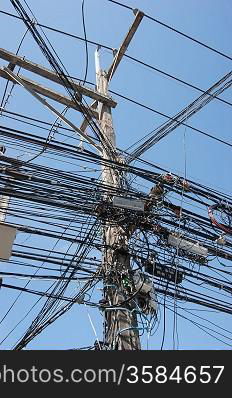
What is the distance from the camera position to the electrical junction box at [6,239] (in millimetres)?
4719

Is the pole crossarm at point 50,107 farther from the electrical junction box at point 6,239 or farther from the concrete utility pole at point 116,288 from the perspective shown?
the electrical junction box at point 6,239

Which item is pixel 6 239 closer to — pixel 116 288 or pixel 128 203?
pixel 116 288

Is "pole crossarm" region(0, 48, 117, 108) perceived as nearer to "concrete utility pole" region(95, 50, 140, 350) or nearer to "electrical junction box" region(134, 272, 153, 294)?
"concrete utility pole" region(95, 50, 140, 350)

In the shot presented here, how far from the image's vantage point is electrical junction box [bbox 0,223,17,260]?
4719 mm

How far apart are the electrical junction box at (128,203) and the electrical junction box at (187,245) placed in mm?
577

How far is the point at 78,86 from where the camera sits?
24.2ft

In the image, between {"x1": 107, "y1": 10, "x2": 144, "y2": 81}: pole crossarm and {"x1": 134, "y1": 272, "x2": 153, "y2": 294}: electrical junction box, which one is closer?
{"x1": 134, "y1": 272, "x2": 153, "y2": 294}: electrical junction box

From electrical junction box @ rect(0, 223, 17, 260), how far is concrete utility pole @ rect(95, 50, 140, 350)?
1167mm

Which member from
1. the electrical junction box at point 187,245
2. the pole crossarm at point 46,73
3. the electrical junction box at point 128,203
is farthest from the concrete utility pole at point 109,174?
the electrical junction box at point 187,245

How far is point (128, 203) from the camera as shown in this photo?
5516 mm

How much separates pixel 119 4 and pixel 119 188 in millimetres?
3080

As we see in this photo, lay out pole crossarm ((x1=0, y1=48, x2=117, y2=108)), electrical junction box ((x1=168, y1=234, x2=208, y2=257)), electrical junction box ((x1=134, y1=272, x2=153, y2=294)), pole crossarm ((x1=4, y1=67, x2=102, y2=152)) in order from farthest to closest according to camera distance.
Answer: pole crossarm ((x1=0, y1=48, x2=117, y2=108)) → pole crossarm ((x1=4, y1=67, x2=102, y2=152)) → electrical junction box ((x1=168, y1=234, x2=208, y2=257)) → electrical junction box ((x1=134, y1=272, x2=153, y2=294))

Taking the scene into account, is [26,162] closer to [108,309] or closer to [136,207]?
[136,207]

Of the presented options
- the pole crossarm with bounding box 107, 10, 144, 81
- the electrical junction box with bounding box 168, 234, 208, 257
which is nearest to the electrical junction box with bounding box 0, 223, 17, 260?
the electrical junction box with bounding box 168, 234, 208, 257
